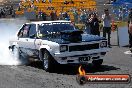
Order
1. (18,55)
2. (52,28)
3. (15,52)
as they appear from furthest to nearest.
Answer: (15,52) → (18,55) → (52,28)

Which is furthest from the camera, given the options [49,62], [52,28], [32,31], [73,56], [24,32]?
[24,32]

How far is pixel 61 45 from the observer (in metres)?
11.4

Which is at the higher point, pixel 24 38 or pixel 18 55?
pixel 24 38

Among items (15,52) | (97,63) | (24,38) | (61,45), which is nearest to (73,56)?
(61,45)

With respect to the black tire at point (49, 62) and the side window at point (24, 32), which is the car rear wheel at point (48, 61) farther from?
the side window at point (24, 32)

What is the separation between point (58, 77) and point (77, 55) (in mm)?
1136

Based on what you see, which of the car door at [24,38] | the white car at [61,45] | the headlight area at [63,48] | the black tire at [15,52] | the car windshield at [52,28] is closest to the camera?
the headlight area at [63,48]

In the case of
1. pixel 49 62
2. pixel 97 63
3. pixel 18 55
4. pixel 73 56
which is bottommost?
pixel 18 55

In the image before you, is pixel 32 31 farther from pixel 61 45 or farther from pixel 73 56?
pixel 73 56

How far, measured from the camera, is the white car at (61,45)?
11516 millimetres

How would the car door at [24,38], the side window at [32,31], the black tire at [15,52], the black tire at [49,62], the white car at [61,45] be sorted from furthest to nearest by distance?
the black tire at [15,52], the car door at [24,38], the side window at [32,31], the black tire at [49,62], the white car at [61,45]

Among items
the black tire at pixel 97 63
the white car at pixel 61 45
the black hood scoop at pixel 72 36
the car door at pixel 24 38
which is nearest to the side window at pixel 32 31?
the white car at pixel 61 45

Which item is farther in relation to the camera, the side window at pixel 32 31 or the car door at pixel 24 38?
the car door at pixel 24 38

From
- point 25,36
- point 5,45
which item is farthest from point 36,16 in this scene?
point 25,36
